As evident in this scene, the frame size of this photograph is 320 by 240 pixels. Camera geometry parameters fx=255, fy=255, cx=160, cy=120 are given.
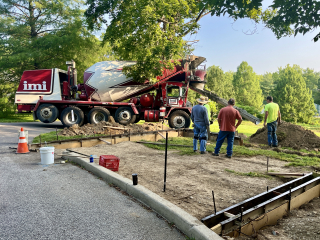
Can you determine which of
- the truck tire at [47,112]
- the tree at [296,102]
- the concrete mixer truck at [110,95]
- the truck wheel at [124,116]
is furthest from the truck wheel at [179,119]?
the tree at [296,102]

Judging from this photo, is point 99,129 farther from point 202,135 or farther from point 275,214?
point 275,214

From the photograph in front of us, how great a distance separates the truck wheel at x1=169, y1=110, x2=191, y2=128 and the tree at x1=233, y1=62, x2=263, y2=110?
89.9 feet

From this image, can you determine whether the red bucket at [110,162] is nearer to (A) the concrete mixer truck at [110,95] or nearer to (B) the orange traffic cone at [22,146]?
(B) the orange traffic cone at [22,146]

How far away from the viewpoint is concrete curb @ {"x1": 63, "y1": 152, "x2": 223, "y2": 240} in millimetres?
2785

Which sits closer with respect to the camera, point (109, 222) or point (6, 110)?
point (109, 222)

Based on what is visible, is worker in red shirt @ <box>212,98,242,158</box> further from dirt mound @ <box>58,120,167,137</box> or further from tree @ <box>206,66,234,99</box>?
tree @ <box>206,66,234,99</box>

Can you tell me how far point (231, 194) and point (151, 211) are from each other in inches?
59.2

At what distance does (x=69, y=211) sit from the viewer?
354 centimetres

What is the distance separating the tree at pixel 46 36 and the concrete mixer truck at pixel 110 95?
5.76 m

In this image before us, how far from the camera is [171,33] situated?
17094mm

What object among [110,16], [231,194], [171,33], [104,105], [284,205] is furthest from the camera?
[110,16]

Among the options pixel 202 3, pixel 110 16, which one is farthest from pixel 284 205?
pixel 110 16

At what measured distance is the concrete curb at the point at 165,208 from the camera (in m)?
2.79

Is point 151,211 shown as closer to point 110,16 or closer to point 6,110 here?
point 110,16
